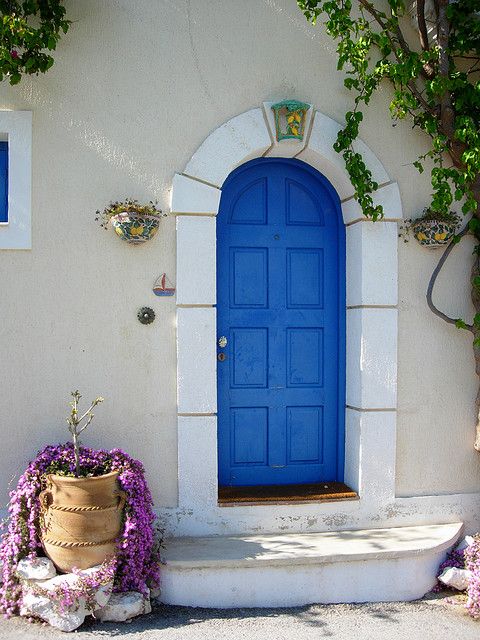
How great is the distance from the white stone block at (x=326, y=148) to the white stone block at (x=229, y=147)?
12.0 inches

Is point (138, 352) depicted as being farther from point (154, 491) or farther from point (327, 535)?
point (327, 535)

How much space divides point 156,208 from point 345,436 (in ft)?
6.71

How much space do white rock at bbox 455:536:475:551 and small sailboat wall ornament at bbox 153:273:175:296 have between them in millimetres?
2503

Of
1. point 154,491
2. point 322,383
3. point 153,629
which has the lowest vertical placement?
point 153,629

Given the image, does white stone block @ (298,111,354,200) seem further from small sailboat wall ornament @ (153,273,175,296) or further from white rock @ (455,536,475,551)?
white rock @ (455,536,475,551)

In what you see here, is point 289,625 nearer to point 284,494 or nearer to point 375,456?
point 284,494

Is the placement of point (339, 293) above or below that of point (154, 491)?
above

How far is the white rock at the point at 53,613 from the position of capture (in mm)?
3533

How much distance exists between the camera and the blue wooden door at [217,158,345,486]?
4574 mm

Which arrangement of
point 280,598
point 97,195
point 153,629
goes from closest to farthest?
point 153,629
point 280,598
point 97,195

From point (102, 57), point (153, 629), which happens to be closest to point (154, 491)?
point (153, 629)

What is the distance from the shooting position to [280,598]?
3.91 meters

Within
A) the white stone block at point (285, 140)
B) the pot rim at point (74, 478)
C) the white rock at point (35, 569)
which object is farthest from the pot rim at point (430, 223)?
the white rock at point (35, 569)

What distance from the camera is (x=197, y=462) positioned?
4.24 meters
